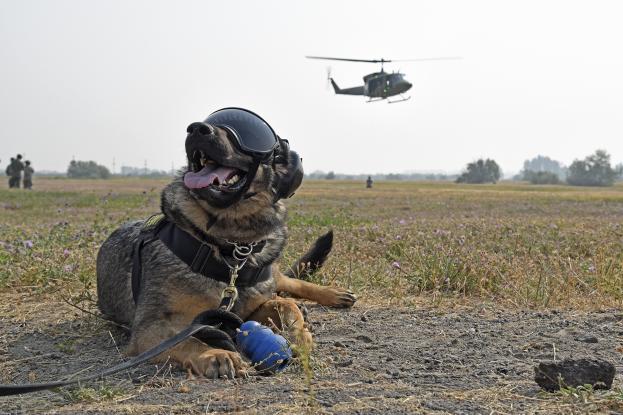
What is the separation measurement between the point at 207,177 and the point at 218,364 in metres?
1.08

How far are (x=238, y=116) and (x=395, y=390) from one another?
1.85 meters

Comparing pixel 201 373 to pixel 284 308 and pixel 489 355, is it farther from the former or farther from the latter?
pixel 489 355

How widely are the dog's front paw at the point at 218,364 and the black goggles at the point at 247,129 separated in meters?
1.17

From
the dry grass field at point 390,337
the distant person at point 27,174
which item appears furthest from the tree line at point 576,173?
the dry grass field at point 390,337

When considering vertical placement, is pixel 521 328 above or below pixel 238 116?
below

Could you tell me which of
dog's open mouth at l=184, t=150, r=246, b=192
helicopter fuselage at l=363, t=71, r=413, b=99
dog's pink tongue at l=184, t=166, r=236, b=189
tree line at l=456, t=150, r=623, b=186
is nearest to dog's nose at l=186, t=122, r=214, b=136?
dog's open mouth at l=184, t=150, r=246, b=192

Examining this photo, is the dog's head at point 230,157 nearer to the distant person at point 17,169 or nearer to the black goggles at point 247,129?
the black goggles at point 247,129

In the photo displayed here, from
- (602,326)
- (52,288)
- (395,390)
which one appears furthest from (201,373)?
(52,288)

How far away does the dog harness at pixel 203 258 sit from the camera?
3.91 m

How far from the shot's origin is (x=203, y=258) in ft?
12.8

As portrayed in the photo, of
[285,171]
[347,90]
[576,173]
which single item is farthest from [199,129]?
[576,173]

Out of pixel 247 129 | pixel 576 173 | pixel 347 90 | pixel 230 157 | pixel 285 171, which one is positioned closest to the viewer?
pixel 230 157

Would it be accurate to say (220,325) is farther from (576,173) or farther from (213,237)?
(576,173)

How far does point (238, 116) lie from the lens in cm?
394
